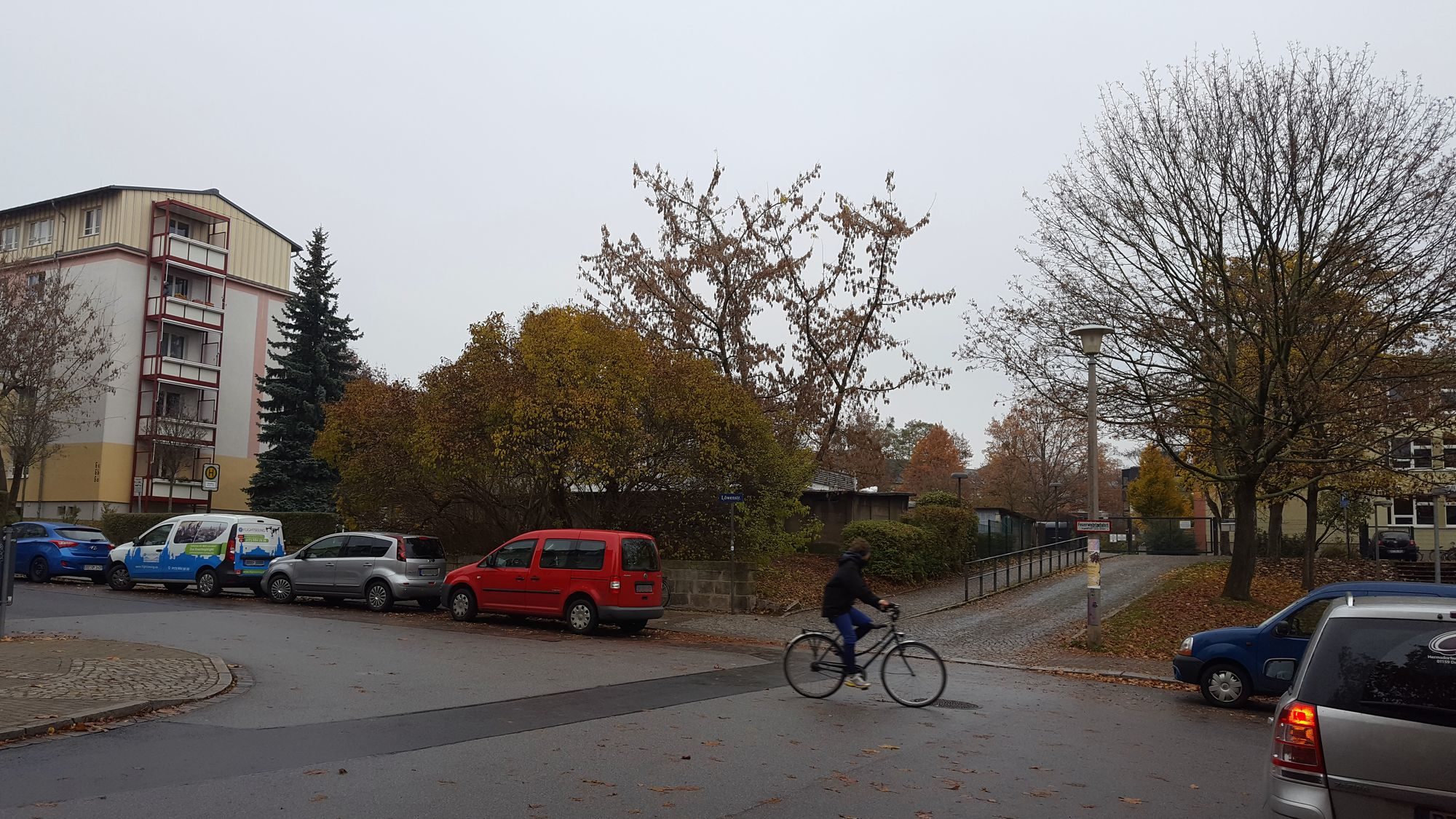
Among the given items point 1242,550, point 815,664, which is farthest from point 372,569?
point 1242,550

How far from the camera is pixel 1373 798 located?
4.37 metres

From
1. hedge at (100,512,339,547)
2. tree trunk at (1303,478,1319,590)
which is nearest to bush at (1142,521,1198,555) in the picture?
tree trunk at (1303,478,1319,590)

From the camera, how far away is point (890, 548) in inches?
1097

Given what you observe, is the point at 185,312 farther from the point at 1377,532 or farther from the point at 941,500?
the point at 1377,532

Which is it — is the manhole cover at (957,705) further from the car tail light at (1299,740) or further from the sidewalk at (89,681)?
the sidewalk at (89,681)

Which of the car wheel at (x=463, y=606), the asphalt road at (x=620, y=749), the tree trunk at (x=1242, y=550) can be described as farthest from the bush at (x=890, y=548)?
the asphalt road at (x=620, y=749)

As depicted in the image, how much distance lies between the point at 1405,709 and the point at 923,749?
450 cm

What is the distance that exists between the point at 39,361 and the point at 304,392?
813cm

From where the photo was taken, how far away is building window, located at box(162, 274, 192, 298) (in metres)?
48.9

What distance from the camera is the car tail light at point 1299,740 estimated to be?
455 centimetres

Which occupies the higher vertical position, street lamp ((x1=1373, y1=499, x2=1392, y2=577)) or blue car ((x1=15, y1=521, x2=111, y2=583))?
street lamp ((x1=1373, y1=499, x2=1392, y2=577))

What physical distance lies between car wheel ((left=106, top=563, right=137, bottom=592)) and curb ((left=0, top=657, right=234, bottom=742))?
608 inches

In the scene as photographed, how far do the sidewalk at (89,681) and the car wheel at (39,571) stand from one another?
13707 millimetres

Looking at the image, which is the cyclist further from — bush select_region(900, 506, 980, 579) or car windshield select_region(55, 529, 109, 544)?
car windshield select_region(55, 529, 109, 544)
